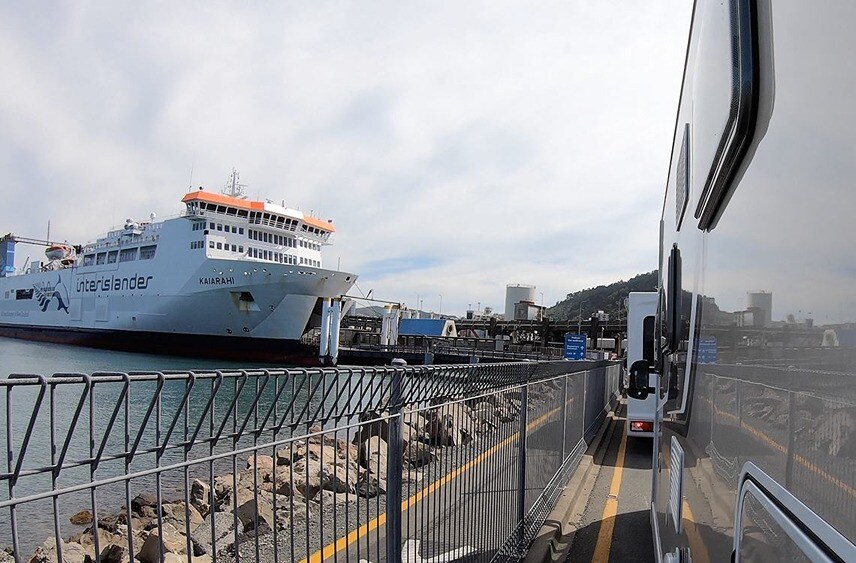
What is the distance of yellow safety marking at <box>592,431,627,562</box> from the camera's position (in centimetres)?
607

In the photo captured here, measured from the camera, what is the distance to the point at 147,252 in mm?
52312

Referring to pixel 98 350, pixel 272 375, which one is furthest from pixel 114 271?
pixel 272 375

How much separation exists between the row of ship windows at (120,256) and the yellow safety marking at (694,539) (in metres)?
53.8

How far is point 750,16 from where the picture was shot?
1551 mm

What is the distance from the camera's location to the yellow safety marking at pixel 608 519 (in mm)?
6074

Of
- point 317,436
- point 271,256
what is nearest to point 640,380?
point 317,436

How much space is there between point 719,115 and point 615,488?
7775 millimetres

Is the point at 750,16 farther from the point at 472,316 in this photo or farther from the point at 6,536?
the point at 472,316

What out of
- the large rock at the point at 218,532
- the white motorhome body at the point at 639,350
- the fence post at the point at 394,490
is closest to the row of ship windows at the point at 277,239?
the white motorhome body at the point at 639,350

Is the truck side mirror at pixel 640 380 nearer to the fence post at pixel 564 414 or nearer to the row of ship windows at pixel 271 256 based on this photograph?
the fence post at pixel 564 414

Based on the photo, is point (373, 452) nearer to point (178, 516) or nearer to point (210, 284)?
point (178, 516)

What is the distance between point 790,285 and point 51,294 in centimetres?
7249

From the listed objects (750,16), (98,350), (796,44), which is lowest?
(98,350)

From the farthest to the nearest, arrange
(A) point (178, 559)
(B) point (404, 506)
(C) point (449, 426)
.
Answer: (A) point (178, 559) < (C) point (449, 426) < (B) point (404, 506)
